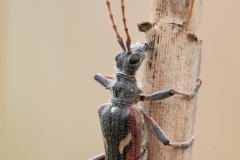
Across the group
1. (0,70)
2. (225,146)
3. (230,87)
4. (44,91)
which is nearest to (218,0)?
(230,87)

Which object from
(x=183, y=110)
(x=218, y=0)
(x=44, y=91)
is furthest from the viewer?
(x=44, y=91)

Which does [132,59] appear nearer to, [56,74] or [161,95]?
[161,95]

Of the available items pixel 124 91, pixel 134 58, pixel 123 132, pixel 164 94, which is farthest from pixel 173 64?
pixel 123 132

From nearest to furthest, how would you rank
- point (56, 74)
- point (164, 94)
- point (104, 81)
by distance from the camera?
point (164, 94), point (104, 81), point (56, 74)

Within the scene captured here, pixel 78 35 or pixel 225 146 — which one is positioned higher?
pixel 78 35

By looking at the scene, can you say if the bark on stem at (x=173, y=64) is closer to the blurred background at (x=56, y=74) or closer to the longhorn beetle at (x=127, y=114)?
the longhorn beetle at (x=127, y=114)

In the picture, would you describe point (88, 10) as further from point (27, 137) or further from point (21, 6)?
point (27, 137)
